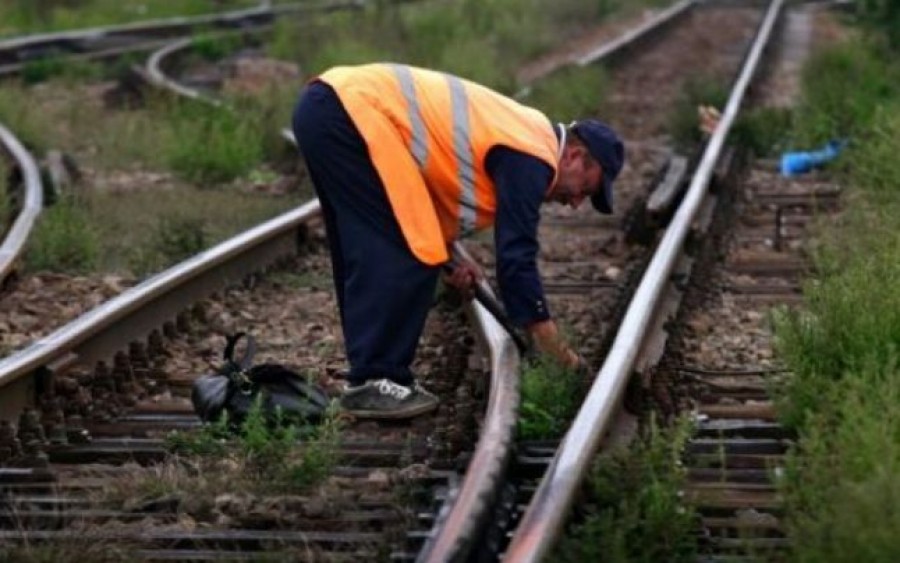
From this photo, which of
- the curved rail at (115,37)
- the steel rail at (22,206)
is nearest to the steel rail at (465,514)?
the steel rail at (22,206)

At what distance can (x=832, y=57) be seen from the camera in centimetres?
1792

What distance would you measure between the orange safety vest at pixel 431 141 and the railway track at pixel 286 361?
0.48 meters

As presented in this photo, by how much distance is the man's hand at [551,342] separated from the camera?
21.7 ft

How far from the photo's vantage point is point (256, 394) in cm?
654

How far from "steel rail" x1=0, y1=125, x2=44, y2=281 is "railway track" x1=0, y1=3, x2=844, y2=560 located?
3.30ft

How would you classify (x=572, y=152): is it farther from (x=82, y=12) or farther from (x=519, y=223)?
(x=82, y=12)

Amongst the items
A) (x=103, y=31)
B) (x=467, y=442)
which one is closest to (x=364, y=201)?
(x=467, y=442)

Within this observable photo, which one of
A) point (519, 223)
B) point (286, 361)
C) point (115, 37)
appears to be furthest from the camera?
point (115, 37)

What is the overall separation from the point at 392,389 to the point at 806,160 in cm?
663

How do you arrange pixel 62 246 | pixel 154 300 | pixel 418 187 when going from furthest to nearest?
pixel 62 246 < pixel 154 300 < pixel 418 187

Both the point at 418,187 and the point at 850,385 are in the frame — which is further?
the point at 418,187

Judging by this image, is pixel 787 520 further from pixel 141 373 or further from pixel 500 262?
pixel 141 373

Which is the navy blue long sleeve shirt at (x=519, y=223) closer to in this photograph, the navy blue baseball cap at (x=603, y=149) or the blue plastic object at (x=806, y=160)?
the navy blue baseball cap at (x=603, y=149)

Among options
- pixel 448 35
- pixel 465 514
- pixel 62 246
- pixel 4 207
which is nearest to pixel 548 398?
pixel 465 514
